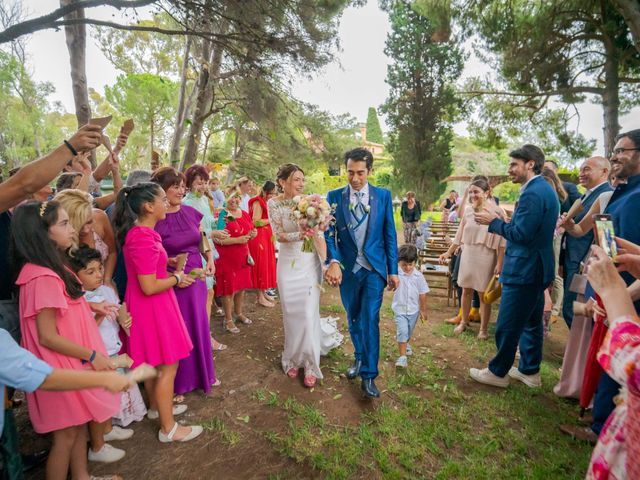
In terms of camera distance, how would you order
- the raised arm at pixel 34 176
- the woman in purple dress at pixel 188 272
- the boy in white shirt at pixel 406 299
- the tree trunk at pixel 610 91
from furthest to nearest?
the tree trunk at pixel 610 91 < the boy in white shirt at pixel 406 299 < the woman in purple dress at pixel 188 272 < the raised arm at pixel 34 176

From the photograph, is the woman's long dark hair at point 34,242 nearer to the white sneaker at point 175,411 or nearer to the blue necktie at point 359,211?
the white sneaker at point 175,411

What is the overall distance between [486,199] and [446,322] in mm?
2380

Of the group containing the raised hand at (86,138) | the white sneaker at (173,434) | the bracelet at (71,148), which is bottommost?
the white sneaker at (173,434)

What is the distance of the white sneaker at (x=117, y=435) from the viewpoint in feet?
9.70

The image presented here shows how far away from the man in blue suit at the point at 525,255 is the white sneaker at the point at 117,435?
385 centimetres

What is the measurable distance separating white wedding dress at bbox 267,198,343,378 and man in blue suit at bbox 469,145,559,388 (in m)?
2.05

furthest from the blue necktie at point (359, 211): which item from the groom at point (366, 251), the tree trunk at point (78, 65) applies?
the tree trunk at point (78, 65)

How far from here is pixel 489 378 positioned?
3.86m

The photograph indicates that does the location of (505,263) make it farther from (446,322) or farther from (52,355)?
(52,355)

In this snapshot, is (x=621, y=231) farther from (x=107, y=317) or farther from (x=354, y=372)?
(x=107, y=317)

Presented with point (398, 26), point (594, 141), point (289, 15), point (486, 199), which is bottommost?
point (486, 199)

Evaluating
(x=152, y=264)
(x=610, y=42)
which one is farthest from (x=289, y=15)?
(x=610, y=42)

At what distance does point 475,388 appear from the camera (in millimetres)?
3844

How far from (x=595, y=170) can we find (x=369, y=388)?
3.81m
